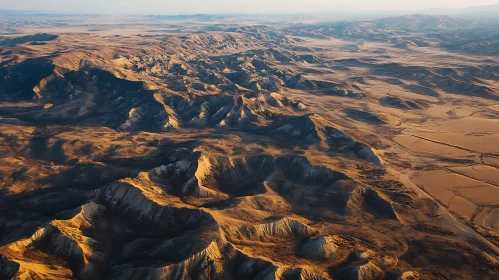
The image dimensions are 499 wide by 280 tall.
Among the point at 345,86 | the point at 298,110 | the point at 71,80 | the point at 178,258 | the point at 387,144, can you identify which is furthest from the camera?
the point at 345,86

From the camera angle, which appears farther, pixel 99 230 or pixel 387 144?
pixel 387 144

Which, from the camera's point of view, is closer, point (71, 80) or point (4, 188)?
point (4, 188)

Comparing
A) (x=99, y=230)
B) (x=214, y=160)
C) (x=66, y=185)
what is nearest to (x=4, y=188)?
(x=66, y=185)

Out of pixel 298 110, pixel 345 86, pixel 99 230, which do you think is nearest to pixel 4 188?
pixel 99 230

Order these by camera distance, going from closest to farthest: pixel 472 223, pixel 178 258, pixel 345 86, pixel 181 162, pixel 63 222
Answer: pixel 178 258, pixel 63 222, pixel 472 223, pixel 181 162, pixel 345 86

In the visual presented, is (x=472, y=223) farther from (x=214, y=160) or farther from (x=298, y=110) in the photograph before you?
(x=298, y=110)

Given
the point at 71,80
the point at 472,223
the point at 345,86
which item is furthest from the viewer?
the point at 345,86

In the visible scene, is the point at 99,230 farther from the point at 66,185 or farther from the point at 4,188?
the point at 4,188
